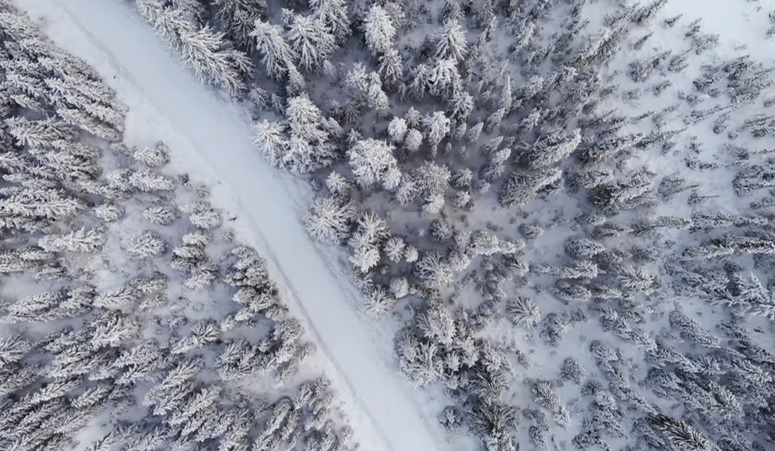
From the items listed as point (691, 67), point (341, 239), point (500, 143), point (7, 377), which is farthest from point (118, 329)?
point (691, 67)

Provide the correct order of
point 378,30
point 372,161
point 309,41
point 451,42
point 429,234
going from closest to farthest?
point 372,161 → point 378,30 → point 451,42 → point 309,41 → point 429,234

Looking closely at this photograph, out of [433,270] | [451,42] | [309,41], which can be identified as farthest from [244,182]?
[451,42]

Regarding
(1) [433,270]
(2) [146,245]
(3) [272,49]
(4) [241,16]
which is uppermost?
(4) [241,16]

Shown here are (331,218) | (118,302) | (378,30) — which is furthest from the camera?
(118,302)

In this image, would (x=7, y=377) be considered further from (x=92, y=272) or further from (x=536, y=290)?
(x=536, y=290)

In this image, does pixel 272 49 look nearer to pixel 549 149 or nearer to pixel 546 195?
pixel 549 149

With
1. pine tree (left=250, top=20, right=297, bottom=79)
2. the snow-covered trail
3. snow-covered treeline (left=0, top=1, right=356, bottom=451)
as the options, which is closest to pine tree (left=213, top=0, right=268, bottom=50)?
A: pine tree (left=250, top=20, right=297, bottom=79)
